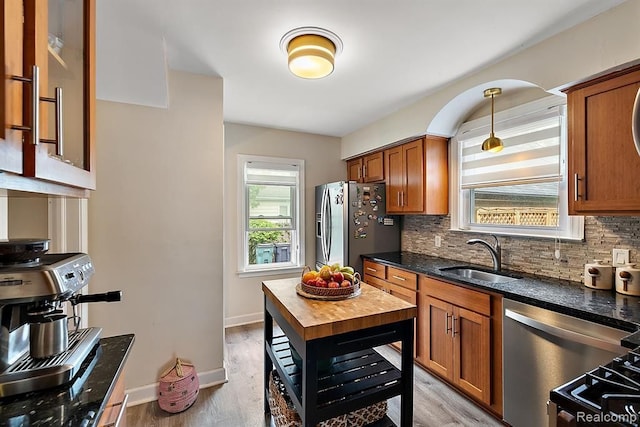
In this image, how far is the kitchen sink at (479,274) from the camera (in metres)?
2.35

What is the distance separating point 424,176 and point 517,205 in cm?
83

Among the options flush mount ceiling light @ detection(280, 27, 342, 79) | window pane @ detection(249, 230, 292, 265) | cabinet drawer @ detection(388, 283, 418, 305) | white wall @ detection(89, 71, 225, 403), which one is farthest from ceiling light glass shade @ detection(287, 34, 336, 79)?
window pane @ detection(249, 230, 292, 265)

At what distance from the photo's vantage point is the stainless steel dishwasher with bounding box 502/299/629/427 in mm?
1456

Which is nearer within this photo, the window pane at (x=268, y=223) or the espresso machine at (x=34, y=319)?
the espresso machine at (x=34, y=319)

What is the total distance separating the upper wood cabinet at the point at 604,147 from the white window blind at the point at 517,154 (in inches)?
18.3

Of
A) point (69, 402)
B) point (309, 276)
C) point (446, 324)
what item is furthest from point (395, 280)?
point (69, 402)

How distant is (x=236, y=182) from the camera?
3.64 metres

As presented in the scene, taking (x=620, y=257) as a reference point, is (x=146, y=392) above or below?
below

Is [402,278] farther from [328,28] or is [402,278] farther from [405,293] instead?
[328,28]

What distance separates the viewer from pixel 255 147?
12.3ft

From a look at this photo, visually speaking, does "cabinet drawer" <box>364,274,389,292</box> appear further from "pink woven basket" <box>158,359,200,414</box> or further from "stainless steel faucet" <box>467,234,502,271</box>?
"pink woven basket" <box>158,359,200,414</box>

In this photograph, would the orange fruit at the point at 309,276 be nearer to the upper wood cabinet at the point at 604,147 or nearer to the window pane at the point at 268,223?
the upper wood cabinet at the point at 604,147

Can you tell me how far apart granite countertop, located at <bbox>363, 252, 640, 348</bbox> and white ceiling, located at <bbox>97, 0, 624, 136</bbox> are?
1.57 m

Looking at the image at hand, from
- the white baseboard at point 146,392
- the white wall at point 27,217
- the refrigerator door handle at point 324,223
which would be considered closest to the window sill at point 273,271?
the refrigerator door handle at point 324,223
